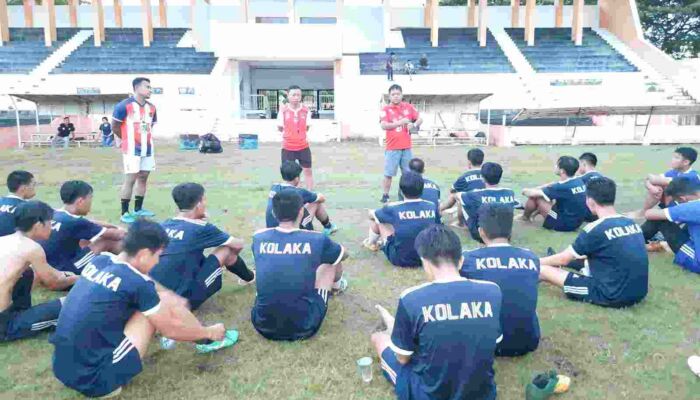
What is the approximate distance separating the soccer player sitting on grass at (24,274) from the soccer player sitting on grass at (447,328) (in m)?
2.70

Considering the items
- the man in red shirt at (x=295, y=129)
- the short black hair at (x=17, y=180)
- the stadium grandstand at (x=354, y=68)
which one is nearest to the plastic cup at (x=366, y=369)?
the short black hair at (x=17, y=180)

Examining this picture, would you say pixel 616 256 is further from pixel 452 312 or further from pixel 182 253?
pixel 182 253

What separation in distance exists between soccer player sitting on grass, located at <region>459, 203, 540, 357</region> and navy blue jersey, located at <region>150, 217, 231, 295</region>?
2.11 meters

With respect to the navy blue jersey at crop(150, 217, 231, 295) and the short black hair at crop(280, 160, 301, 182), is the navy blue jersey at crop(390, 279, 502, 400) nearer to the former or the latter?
the navy blue jersey at crop(150, 217, 231, 295)

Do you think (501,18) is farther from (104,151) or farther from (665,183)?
(665,183)

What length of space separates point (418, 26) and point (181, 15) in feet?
50.4

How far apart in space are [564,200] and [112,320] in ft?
18.4

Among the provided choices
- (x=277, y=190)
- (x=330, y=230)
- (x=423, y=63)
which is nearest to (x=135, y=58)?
(x=423, y=63)

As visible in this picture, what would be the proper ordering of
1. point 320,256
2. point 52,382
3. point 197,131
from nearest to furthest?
1. point 52,382
2. point 320,256
3. point 197,131

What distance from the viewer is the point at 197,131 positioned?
25.1 m

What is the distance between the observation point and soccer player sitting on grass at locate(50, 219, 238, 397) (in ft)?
9.61

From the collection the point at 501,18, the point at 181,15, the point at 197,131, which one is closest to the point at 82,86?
the point at 197,131

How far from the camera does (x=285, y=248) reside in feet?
11.9

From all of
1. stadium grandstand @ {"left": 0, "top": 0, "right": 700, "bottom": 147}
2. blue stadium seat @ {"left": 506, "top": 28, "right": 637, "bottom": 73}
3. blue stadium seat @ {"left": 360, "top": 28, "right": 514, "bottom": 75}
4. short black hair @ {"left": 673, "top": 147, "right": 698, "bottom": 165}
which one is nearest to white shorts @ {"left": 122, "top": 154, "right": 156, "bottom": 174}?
short black hair @ {"left": 673, "top": 147, "right": 698, "bottom": 165}
